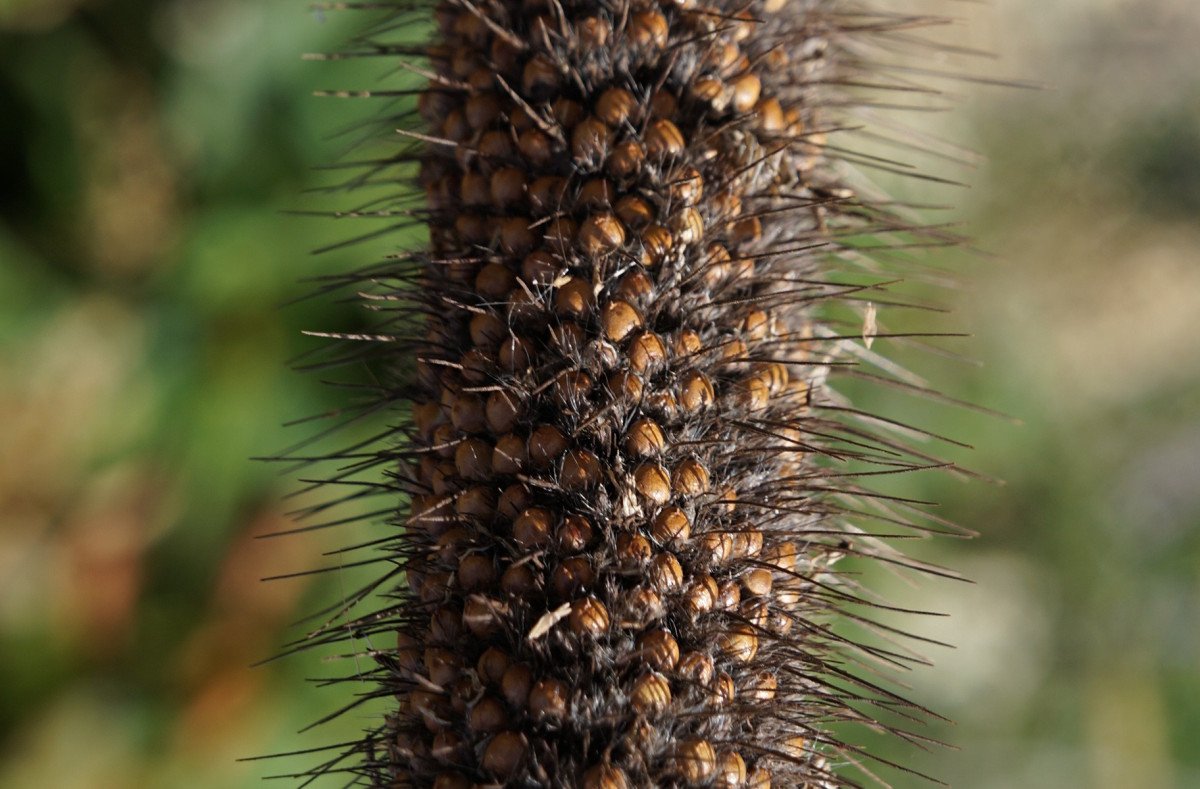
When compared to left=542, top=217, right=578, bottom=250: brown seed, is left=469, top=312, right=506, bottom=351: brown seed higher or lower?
lower

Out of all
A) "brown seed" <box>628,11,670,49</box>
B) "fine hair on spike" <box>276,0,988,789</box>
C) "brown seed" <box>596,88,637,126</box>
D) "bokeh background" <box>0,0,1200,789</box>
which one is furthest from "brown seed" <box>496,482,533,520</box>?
"bokeh background" <box>0,0,1200,789</box>

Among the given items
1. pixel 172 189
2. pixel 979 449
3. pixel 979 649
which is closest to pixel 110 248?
pixel 172 189

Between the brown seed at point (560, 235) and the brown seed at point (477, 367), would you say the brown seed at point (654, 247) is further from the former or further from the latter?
the brown seed at point (477, 367)

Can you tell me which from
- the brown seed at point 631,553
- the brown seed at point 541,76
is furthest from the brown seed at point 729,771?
the brown seed at point 541,76

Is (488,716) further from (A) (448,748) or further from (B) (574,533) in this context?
(B) (574,533)

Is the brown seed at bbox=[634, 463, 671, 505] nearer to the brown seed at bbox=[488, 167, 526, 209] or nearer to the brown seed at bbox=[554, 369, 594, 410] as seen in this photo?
the brown seed at bbox=[554, 369, 594, 410]
